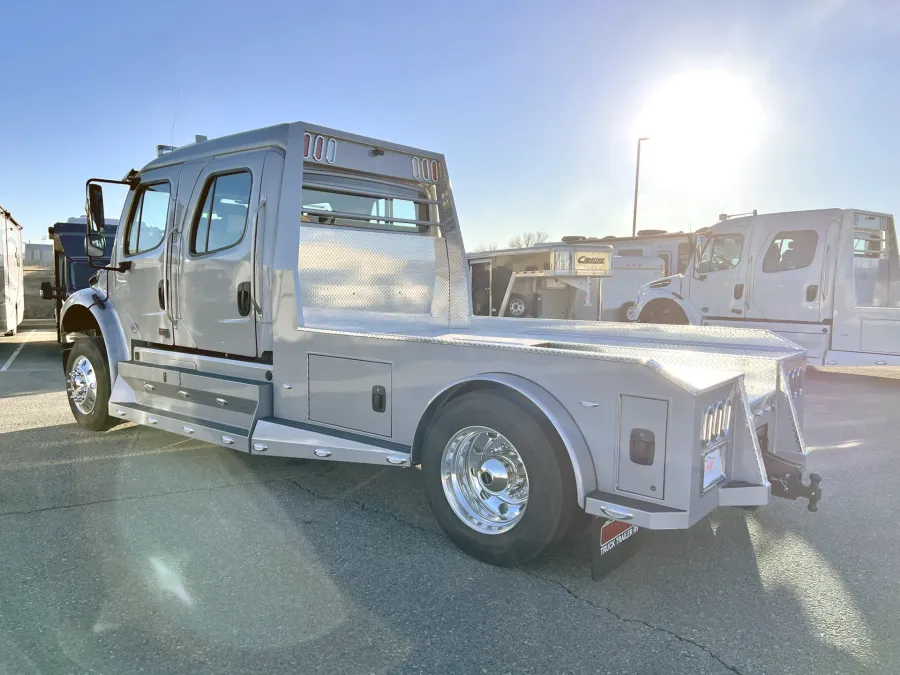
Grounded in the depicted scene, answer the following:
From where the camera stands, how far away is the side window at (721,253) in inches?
409

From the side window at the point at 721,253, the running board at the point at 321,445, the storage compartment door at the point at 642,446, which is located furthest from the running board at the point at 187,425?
the side window at the point at 721,253

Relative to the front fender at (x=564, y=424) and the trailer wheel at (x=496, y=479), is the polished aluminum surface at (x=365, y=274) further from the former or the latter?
the front fender at (x=564, y=424)

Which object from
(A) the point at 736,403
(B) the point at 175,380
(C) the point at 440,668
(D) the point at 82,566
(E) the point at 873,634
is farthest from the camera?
(B) the point at 175,380

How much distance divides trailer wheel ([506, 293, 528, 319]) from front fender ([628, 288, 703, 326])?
270 cm

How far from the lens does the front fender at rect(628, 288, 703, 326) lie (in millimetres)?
10969

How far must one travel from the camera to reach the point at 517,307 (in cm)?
1423

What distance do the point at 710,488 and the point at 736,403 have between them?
42 centimetres

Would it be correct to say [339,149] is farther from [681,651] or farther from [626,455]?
[681,651]

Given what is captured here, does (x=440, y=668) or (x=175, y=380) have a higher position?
(x=175, y=380)

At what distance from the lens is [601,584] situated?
3160mm

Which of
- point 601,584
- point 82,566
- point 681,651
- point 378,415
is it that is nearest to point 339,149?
point 378,415

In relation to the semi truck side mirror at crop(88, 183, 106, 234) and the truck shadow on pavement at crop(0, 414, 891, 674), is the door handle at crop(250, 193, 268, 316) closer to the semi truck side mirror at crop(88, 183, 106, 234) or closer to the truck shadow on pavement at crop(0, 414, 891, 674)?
the truck shadow on pavement at crop(0, 414, 891, 674)

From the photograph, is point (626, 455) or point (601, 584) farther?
point (601, 584)

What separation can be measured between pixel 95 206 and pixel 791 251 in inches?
356
